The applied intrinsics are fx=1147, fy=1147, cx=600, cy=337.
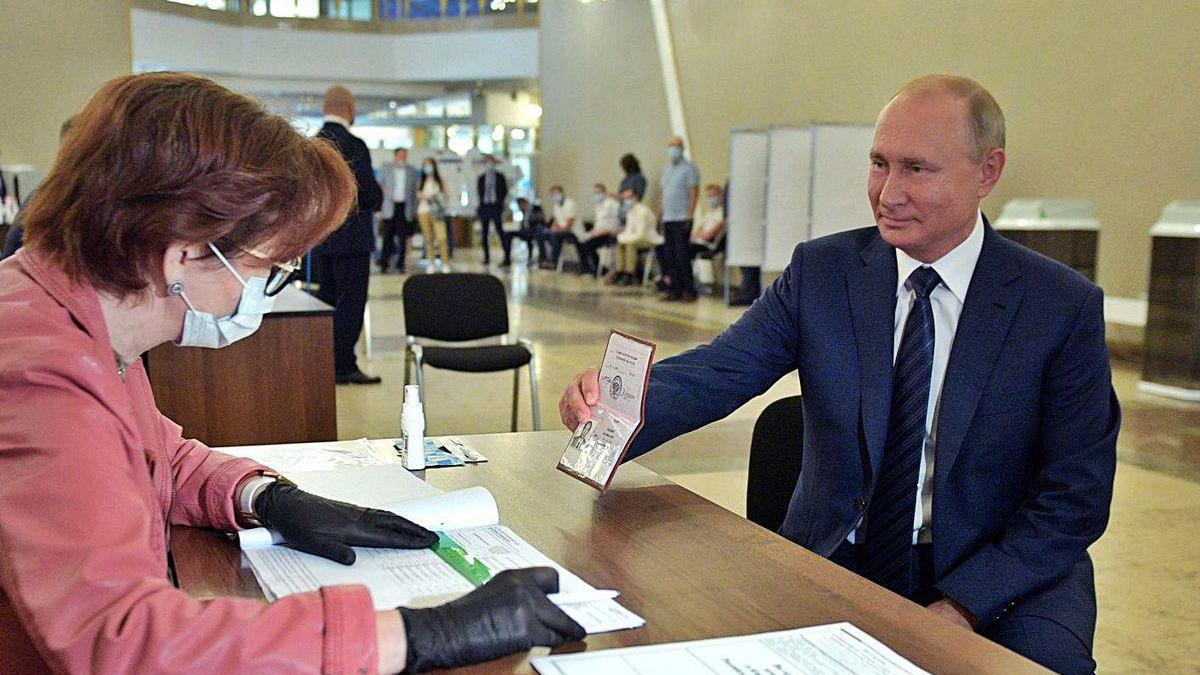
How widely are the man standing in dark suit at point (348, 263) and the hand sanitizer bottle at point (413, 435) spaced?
14.4 feet

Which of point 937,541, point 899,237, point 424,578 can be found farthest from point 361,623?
point 899,237

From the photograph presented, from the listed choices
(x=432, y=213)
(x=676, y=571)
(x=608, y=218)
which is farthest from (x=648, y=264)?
(x=676, y=571)

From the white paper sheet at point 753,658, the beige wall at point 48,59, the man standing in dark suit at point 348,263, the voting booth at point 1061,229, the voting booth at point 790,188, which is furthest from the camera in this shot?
the beige wall at point 48,59

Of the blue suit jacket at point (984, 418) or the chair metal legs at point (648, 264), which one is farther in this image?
the chair metal legs at point (648, 264)

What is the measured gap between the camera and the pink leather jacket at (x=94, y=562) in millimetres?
988

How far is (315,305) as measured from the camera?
432cm

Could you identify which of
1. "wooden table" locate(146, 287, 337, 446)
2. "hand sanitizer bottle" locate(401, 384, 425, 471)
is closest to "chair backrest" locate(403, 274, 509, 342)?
"wooden table" locate(146, 287, 337, 446)

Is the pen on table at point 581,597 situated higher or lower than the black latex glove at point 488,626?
lower

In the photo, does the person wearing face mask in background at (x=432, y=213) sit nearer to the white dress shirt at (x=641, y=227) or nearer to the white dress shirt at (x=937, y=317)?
the white dress shirt at (x=641, y=227)

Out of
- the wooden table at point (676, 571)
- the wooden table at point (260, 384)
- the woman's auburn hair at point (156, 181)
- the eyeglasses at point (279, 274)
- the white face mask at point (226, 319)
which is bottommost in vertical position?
the wooden table at point (260, 384)

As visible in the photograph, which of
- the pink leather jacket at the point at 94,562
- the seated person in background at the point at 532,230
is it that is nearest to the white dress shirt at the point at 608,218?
the seated person in background at the point at 532,230

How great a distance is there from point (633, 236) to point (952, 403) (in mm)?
11589

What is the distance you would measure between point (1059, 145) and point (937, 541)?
7045mm

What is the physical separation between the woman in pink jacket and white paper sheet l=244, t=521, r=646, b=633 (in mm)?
46
